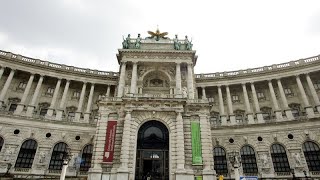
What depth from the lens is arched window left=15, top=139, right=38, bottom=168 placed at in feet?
117

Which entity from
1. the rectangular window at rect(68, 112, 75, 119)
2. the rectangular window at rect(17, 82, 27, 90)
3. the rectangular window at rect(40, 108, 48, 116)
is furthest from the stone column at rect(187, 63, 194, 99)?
the rectangular window at rect(17, 82, 27, 90)

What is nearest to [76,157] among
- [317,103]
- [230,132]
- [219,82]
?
[230,132]

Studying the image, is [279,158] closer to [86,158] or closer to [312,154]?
[312,154]

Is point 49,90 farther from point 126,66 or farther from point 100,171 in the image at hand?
point 100,171

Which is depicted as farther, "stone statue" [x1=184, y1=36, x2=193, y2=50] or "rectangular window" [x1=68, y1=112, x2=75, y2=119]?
"stone statue" [x1=184, y1=36, x2=193, y2=50]

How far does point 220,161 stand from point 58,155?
27.4 metres

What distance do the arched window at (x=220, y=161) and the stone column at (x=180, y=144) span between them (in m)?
14.9

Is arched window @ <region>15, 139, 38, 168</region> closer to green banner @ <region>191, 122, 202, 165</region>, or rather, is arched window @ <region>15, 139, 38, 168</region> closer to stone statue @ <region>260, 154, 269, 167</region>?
green banner @ <region>191, 122, 202, 165</region>

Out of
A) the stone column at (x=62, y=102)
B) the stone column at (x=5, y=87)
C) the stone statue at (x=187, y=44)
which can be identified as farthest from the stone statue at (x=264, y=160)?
the stone column at (x=5, y=87)

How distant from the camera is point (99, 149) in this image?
27469mm

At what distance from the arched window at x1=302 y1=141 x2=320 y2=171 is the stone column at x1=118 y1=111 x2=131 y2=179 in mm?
28153

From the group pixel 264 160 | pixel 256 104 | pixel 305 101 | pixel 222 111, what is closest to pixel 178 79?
pixel 222 111

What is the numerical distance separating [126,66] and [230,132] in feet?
75.6

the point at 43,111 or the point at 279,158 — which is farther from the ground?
the point at 43,111
